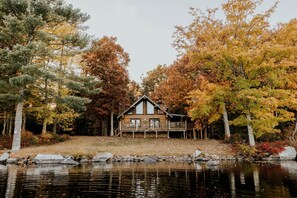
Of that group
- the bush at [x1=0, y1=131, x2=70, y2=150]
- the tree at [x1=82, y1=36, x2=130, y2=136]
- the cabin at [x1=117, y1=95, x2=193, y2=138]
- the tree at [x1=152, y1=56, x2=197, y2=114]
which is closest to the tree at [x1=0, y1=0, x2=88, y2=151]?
the bush at [x1=0, y1=131, x2=70, y2=150]

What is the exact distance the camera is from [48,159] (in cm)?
2077

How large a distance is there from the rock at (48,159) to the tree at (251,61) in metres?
15.3

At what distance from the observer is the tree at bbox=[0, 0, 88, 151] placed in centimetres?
2234

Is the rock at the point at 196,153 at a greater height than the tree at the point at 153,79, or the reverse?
the tree at the point at 153,79

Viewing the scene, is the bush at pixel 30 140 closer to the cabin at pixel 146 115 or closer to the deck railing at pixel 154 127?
the deck railing at pixel 154 127

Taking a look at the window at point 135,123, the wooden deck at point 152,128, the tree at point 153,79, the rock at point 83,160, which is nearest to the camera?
the rock at point 83,160

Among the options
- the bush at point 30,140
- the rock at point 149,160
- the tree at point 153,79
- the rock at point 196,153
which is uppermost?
the tree at point 153,79

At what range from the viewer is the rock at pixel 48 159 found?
20469 millimetres

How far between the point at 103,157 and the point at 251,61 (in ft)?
51.4

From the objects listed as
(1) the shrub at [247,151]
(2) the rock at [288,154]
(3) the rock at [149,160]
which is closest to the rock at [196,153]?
(3) the rock at [149,160]

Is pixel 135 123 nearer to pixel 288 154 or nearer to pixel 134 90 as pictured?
pixel 134 90

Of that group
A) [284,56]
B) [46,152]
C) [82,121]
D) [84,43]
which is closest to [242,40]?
[284,56]

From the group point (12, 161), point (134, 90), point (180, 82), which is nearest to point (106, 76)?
point (180, 82)

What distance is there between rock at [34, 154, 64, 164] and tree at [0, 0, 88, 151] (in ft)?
14.7
